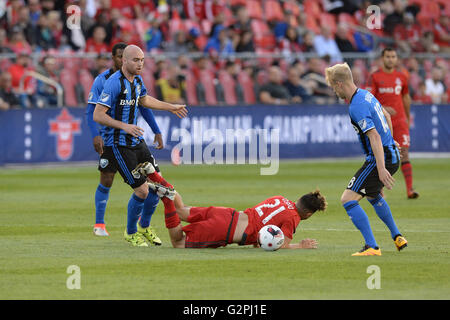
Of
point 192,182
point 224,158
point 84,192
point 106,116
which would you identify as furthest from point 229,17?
point 106,116

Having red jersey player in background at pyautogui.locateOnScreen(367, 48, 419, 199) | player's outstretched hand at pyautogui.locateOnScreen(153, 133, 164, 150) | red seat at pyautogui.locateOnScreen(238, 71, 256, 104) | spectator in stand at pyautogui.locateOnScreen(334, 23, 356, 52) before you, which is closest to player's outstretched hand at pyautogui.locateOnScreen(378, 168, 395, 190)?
player's outstretched hand at pyautogui.locateOnScreen(153, 133, 164, 150)

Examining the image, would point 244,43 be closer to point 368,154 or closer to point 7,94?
point 7,94

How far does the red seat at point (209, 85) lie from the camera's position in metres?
26.1

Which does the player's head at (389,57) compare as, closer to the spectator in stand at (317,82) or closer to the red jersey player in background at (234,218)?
the red jersey player in background at (234,218)

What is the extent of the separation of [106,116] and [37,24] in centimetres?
1482

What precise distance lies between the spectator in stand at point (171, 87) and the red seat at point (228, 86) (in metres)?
1.52

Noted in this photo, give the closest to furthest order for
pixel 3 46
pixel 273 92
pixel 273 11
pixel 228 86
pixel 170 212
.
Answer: pixel 170 212, pixel 3 46, pixel 228 86, pixel 273 92, pixel 273 11

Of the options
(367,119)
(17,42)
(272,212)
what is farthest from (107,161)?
(17,42)

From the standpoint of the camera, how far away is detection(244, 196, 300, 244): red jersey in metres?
10.5

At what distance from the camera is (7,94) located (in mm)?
23125

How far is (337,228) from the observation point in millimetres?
13141

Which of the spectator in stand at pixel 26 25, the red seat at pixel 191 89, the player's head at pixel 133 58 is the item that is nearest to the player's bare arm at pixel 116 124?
the player's head at pixel 133 58

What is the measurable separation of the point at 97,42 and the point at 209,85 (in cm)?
320

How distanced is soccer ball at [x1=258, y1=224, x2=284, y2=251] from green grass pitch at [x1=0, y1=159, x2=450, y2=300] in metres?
0.11
